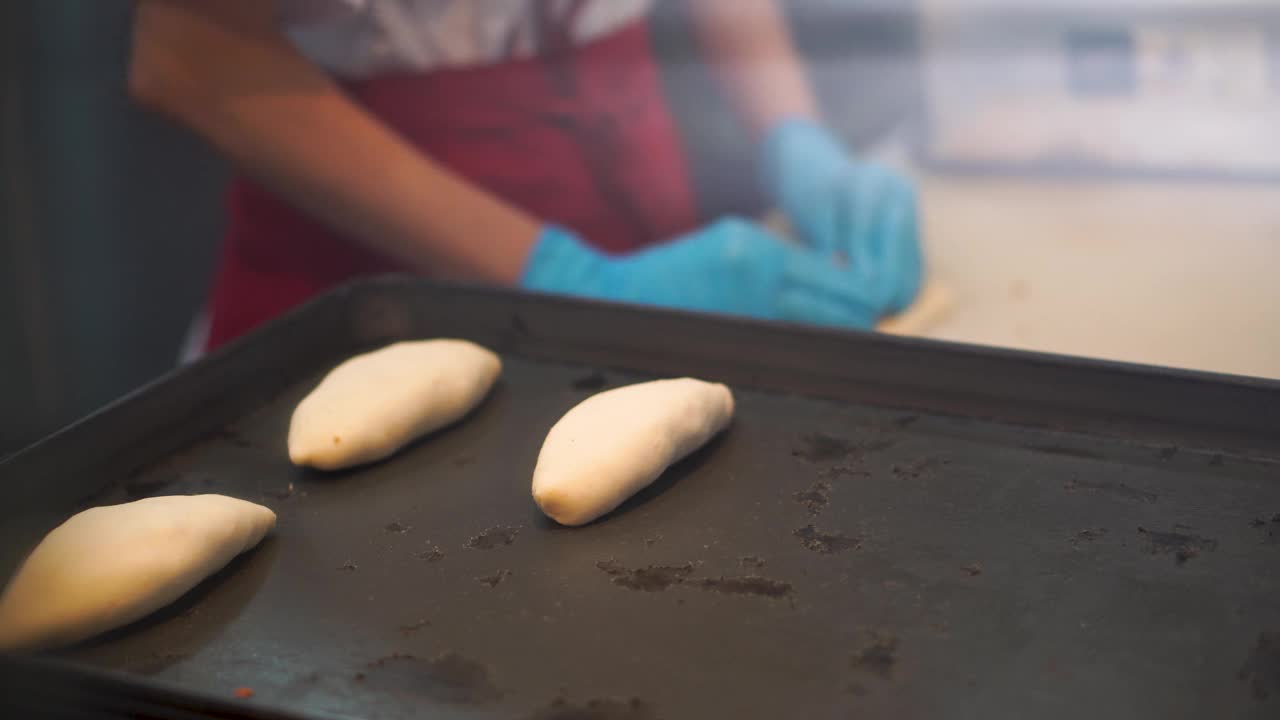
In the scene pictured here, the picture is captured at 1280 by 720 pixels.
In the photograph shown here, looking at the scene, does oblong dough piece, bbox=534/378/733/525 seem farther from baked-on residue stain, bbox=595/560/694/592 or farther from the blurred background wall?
the blurred background wall

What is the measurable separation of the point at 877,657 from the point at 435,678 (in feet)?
0.78

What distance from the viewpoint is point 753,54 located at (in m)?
1.12

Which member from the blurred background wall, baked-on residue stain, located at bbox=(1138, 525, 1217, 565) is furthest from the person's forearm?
baked-on residue stain, located at bbox=(1138, 525, 1217, 565)

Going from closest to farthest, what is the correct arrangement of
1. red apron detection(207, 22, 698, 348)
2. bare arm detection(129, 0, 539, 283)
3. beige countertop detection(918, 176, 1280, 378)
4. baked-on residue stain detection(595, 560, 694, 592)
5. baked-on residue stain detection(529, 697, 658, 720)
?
baked-on residue stain detection(529, 697, 658, 720)
baked-on residue stain detection(595, 560, 694, 592)
beige countertop detection(918, 176, 1280, 378)
bare arm detection(129, 0, 539, 283)
red apron detection(207, 22, 698, 348)

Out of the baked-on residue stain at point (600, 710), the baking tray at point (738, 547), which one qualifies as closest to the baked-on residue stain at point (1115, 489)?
the baking tray at point (738, 547)

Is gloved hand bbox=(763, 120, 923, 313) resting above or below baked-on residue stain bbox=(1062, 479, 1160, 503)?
above

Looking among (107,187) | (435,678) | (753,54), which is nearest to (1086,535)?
(435,678)

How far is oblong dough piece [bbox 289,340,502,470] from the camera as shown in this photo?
762mm

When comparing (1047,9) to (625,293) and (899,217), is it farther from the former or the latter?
(625,293)

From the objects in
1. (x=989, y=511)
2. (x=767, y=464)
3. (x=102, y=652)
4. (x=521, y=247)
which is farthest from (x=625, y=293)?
(x=102, y=652)

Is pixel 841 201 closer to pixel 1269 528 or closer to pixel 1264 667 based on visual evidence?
pixel 1269 528

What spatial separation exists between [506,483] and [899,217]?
651 millimetres

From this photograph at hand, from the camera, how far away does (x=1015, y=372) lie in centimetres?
82

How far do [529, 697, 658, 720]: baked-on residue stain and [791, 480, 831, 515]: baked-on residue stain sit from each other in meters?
0.22
